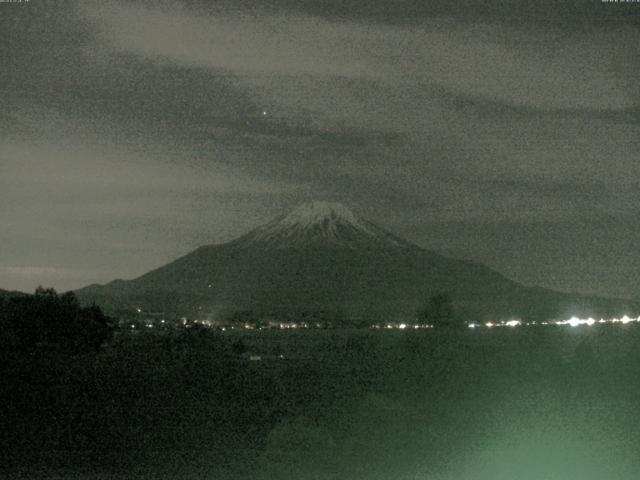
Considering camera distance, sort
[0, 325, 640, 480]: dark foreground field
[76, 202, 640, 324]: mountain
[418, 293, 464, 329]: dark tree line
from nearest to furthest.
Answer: [0, 325, 640, 480]: dark foreground field → [418, 293, 464, 329]: dark tree line → [76, 202, 640, 324]: mountain

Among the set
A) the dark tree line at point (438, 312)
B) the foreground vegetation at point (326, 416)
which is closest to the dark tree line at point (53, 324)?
the foreground vegetation at point (326, 416)

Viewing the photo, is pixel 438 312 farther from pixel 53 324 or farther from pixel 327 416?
pixel 327 416

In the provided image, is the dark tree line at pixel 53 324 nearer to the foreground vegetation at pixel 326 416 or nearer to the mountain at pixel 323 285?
the foreground vegetation at pixel 326 416

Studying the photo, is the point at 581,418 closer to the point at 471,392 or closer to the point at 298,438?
the point at 471,392

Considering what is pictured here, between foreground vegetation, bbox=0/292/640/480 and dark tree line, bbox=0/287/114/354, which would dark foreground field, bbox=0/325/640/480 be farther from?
dark tree line, bbox=0/287/114/354

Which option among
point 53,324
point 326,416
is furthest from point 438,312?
point 326,416

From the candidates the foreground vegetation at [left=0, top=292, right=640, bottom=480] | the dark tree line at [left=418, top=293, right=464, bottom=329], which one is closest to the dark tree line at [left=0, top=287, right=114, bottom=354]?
the foreground vegetation at [left=0, top=292, right=640, bottom=480]

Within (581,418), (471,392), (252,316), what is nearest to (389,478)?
(581,418)

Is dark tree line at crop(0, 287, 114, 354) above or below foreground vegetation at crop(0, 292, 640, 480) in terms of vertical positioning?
above
